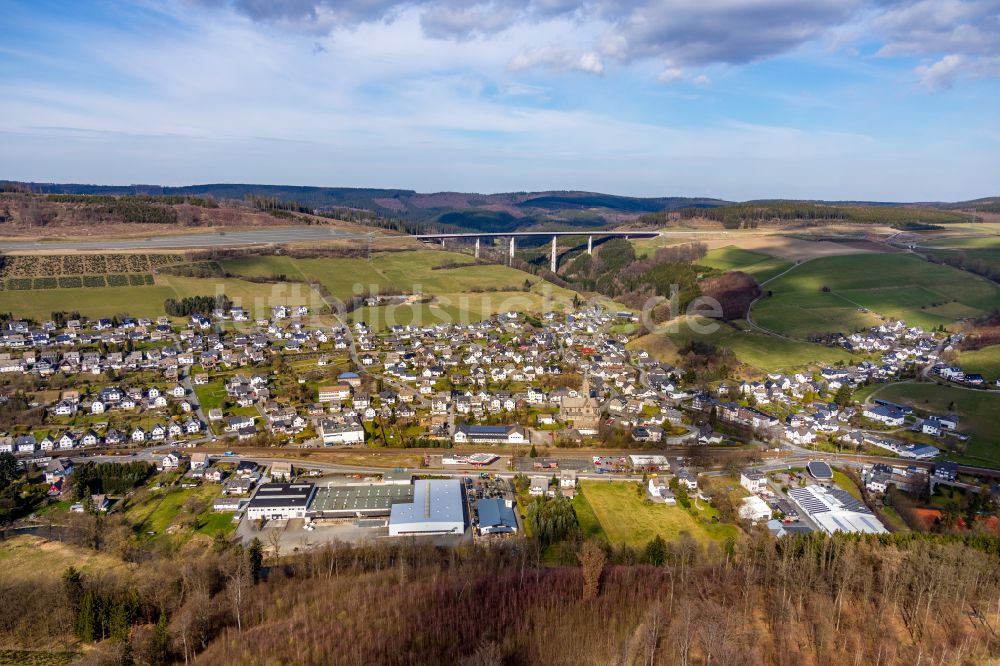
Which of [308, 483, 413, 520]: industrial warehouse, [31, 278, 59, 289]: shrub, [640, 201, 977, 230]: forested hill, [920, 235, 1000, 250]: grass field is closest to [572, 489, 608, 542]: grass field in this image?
[308, 483, 413, 520]: industrial warehouse

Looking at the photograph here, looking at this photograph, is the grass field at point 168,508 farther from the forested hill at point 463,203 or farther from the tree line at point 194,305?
the forested hill at point 463,203

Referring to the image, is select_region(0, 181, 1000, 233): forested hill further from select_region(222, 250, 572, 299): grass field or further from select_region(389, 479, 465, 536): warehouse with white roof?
select_region(389, 479, 465, 536): warehouse with white roof

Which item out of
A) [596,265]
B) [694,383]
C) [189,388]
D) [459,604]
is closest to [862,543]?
[459,604]

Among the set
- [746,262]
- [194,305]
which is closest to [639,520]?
[194,305]

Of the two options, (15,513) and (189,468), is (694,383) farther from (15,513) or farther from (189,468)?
(15,513)

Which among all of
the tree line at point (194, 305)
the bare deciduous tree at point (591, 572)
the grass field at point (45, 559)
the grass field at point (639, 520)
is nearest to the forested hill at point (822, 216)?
the tree line at point (194, 305)

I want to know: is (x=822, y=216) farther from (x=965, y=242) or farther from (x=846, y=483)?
(x=846, y=483)
